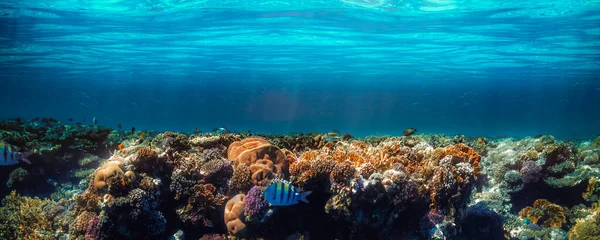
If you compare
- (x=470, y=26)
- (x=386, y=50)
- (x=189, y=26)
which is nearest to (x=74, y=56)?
(x=189, y=26)

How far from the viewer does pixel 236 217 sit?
5609 mm

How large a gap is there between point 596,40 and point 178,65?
40.1 meters

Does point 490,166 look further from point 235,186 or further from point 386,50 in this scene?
point 386,50

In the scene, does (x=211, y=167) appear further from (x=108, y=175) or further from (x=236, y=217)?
(x=108, y=175)

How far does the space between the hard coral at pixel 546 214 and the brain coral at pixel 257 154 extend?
6240 mm

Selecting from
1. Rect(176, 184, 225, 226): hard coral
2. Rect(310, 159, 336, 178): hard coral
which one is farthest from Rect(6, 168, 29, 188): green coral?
Rect(310, 159, 336, 178): hard coral

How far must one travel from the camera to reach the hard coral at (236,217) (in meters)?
5.58

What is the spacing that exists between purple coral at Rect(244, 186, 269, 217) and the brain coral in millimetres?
822

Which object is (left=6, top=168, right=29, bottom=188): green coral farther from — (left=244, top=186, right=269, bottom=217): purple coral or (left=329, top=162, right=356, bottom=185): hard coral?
(left=329, top=162, right=356, bottom=185): hard coral

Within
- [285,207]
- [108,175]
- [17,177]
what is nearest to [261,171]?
[285,207]

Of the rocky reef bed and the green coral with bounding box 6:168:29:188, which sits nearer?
the rocky reef bed

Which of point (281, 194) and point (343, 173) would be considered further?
point (343, 173)

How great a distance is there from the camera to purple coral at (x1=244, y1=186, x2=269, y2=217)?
546 cm

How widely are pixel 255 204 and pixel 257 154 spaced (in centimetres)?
117
